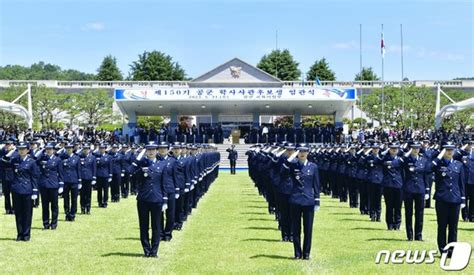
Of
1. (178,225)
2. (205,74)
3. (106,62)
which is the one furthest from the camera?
(106,62)

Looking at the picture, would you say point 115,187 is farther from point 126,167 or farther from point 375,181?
point 375,181

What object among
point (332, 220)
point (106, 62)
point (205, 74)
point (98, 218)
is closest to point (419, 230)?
point (332, 220)

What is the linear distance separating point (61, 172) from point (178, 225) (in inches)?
119

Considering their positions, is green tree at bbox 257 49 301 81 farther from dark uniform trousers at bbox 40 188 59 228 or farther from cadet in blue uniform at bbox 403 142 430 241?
cadet in blue uniform at bbox 403 142 430 241

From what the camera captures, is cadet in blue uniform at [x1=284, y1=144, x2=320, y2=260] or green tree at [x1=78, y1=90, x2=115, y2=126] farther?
green tree at [x1=78, y1=90, x2=115, y2=126]

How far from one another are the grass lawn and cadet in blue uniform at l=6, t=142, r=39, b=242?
0.36m

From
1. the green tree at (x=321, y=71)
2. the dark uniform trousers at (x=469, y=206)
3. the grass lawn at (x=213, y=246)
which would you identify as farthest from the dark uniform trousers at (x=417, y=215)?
the green tree at (x=321, y=71)

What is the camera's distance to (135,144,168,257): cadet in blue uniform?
14.5m

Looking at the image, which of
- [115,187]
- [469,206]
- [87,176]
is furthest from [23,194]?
[469,206]

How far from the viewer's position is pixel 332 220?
21.2m

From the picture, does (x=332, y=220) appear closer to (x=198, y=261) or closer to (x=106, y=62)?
(x=198, y=261)

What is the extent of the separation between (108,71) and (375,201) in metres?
101

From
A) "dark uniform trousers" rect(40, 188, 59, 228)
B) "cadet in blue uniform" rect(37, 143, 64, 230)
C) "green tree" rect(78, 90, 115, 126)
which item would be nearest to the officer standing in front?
"cadet in blue uniform" rect(37, 143, 64, 230)

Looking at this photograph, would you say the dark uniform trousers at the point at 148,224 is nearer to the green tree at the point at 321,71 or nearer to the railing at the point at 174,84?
the railing at the point at 174,84
